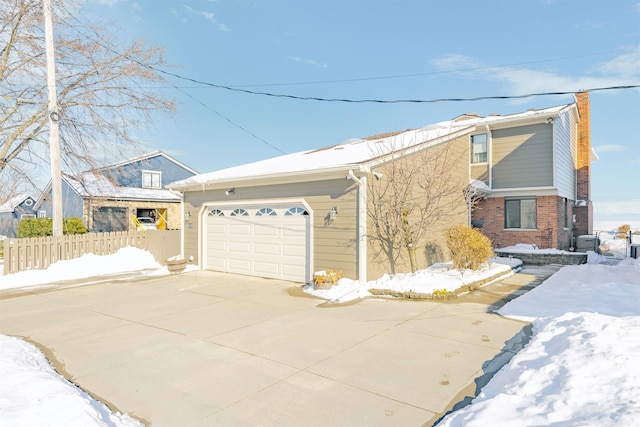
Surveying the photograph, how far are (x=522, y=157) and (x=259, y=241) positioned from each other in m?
11.3

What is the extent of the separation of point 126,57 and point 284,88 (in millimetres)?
6953

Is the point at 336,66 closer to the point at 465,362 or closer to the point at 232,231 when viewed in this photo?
the point at 232,231

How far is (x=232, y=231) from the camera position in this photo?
473 inches

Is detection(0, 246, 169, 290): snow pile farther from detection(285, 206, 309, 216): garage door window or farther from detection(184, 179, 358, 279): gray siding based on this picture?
detection(184, 179, 358, 279): gray siding

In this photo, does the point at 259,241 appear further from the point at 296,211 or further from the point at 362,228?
the point at 362,228

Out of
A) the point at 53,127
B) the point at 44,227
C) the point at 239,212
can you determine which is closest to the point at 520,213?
the point at 239,212

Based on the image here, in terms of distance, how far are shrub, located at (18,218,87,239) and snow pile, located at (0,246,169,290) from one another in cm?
713

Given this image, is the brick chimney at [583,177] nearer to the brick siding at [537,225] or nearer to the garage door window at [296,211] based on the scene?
the brick siding at [537,225]

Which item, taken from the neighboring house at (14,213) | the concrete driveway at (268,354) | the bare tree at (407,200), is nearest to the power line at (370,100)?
the bare tree at (407,200)

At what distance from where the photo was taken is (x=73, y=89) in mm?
15156

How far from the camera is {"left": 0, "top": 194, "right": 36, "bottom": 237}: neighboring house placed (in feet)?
97.3

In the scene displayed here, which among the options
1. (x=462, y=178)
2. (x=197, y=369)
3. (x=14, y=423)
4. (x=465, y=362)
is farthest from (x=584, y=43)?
(x=14, y=423)

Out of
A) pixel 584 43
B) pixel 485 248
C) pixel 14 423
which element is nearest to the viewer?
pixel 14 423

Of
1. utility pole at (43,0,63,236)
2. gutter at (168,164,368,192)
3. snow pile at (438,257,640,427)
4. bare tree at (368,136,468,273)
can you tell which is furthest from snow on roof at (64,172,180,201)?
snow pile at (438,257,640,427)
